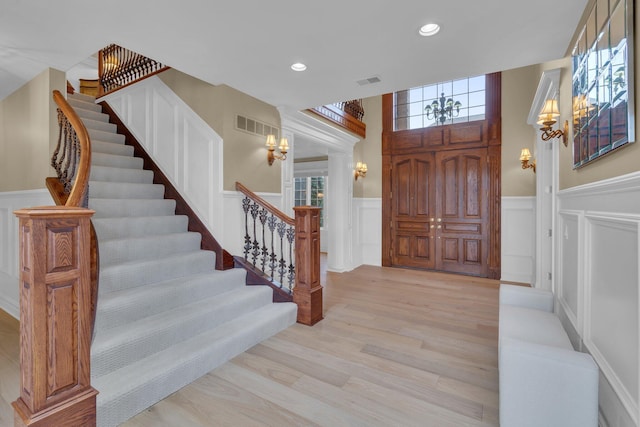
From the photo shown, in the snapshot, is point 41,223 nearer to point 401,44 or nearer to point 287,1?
point 287,1

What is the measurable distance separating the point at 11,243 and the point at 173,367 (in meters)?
2.76

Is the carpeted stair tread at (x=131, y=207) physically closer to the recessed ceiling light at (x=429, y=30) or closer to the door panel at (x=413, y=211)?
the recessed ceiling light at (x=429, y=30)

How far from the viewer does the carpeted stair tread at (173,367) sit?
1801 millimetres

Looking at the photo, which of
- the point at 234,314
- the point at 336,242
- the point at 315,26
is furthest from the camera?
the point at 336,242

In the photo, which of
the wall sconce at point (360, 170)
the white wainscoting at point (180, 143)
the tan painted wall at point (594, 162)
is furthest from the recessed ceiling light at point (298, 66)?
the wall sconce at point (360, 170)

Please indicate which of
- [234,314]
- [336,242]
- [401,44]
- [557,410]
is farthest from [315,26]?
[336,242]

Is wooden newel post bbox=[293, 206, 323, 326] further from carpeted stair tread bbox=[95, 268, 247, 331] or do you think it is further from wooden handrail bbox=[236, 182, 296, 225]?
carpeted stair tread bbox=[95, 268, 247, 331]

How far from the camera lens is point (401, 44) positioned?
2666mm

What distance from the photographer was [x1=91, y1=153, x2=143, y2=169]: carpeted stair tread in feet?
12.7

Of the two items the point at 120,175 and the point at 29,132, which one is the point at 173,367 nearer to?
the point at 120,175

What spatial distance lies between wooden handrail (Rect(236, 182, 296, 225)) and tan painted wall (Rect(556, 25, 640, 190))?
7.81 feet

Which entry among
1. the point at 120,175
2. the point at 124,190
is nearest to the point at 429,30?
the point at 124,190

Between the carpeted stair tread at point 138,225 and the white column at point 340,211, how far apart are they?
291 cm

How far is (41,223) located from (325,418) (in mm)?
1780
